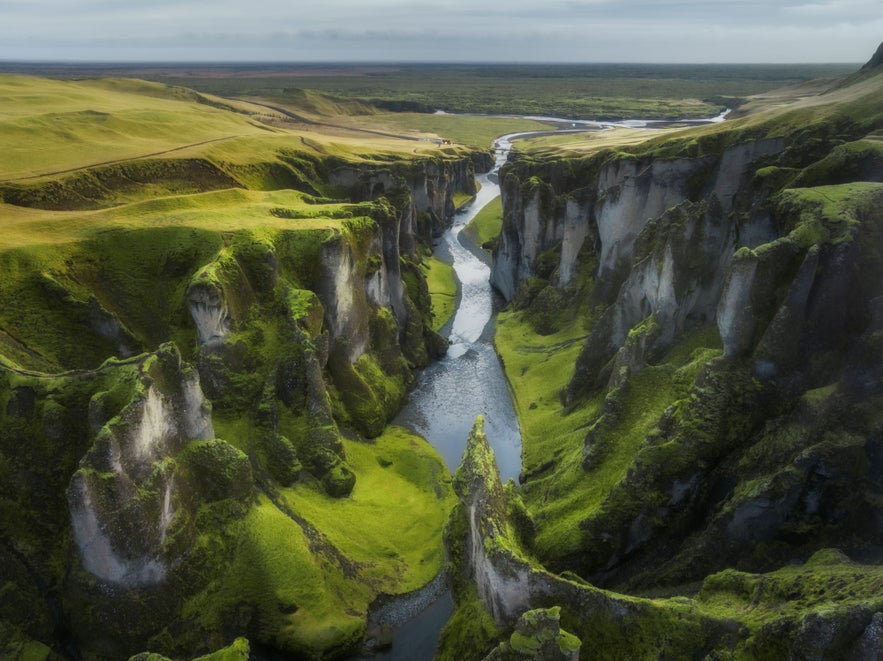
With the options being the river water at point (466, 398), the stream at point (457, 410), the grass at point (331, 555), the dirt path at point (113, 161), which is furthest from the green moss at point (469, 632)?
the dirt path at point (113, 161)

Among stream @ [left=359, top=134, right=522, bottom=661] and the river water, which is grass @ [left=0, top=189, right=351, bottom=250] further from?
stream @ [left=359, top=134, right=522, bottom=661]

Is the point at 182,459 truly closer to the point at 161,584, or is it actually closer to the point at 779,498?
the point at 161,584

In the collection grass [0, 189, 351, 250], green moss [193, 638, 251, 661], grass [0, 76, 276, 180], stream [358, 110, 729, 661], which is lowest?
stream [358, 110, 729, 661]

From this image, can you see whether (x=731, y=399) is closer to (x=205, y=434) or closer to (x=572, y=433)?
(x=572, y=433)

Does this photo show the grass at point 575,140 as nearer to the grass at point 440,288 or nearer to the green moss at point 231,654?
the grass at point 440,288

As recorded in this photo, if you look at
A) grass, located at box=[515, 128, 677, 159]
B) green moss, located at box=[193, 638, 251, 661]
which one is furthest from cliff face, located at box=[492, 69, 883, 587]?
grass, located at box=[515, 128, 677, 159]

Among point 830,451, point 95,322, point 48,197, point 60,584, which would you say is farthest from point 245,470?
point 48,197
